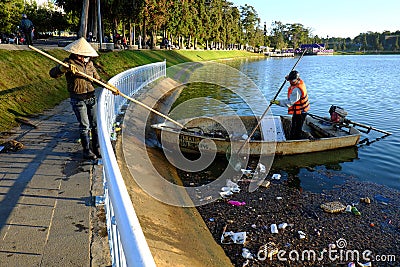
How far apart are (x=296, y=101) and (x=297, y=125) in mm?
1052

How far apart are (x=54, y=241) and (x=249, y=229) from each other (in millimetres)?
4103

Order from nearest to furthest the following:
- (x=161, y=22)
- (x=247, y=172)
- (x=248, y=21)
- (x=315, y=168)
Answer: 1. (x=247, y=172)
2. (x=315, y=168)
3. (x=161, y=22)
4. (x=248, y=21)

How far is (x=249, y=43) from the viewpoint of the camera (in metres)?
115

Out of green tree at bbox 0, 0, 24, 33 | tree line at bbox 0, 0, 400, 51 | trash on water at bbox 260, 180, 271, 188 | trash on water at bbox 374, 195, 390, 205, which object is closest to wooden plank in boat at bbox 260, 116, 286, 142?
trash on water at bbox 260, 180, 271, 188

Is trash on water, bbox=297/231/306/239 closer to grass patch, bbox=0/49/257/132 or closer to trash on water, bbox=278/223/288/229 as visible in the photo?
trash on water, bbox=278/223/288/229

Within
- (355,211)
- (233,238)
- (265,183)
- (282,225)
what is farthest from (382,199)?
(233,238)

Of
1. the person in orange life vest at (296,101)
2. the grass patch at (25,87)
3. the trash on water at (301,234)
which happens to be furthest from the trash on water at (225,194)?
the grass patch at (25,87)

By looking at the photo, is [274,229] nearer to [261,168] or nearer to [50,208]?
[261,168]

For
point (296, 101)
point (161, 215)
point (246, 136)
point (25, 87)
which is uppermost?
point (25, 87)

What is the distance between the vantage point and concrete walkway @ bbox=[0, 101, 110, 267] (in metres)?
3.47

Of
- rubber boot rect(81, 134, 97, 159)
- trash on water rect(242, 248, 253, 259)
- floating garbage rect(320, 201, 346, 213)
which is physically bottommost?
trash on water rect(242, 248, 253, 259)

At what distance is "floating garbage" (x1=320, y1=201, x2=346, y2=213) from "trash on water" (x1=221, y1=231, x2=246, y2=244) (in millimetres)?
2380

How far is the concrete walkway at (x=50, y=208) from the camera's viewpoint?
137 inches

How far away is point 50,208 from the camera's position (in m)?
4.38
